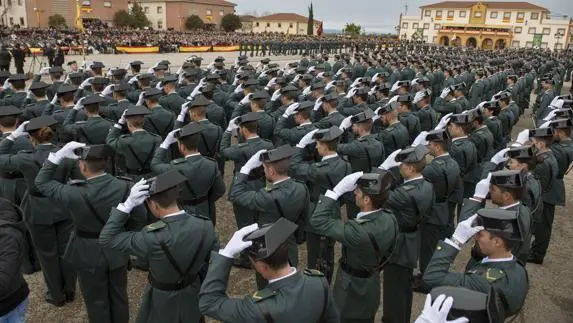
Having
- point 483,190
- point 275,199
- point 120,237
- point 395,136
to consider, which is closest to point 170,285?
point 120,237

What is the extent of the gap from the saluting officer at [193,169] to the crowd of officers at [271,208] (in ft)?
0.06

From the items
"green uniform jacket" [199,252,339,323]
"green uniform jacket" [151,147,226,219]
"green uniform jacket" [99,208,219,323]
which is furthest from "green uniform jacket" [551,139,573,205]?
"green uniform jacket" [99,208,219,323]

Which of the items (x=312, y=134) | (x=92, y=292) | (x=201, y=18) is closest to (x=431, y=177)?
(x=312, y=134)

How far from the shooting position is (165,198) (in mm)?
3170

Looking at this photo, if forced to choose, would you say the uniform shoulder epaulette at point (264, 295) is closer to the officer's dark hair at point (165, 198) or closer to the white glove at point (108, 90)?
the officer's dark hair at point (165, 198)

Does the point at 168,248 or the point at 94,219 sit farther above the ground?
the point at 168,248

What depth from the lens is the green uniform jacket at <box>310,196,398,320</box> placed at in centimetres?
343

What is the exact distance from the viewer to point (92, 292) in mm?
4156

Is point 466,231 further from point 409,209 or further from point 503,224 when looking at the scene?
point 409,209

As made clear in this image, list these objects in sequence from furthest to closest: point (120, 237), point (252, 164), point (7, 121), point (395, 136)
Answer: point (395, 136) → point (7, 121) → point (252, 164) → point (120, 237)

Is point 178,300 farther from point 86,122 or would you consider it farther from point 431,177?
point 86,122

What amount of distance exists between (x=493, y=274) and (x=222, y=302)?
5.76 feet

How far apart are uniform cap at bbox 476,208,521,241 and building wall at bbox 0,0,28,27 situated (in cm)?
7153

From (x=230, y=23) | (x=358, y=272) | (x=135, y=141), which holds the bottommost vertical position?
(x=358, y=272)
